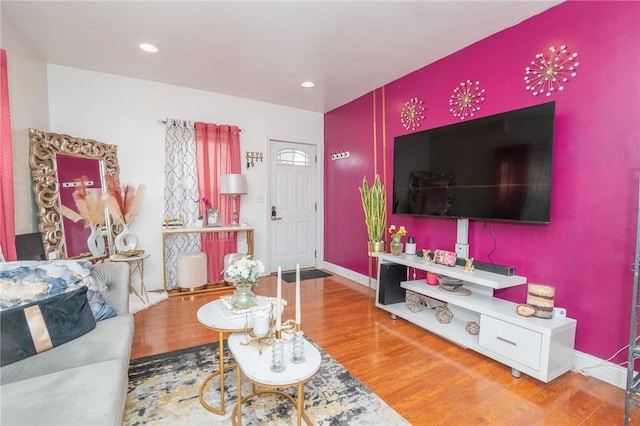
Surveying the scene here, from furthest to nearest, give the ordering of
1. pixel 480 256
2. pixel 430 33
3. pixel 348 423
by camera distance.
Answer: pixel 480 256 → pixel 430 33 → pixel 348 423

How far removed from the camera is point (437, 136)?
9.62 ft

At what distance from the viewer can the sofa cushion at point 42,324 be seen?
4.66ft

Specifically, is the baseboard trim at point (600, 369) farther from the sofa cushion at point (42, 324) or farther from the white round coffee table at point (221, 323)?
the sofa cushion at point (42, 324)

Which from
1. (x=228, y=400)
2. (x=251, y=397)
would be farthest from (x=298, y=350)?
(x=228, y=400)

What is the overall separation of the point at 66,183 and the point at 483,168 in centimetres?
407

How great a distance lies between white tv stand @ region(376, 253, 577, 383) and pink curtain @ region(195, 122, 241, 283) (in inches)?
102

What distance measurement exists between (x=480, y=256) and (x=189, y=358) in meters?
2.70

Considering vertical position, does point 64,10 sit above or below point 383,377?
above

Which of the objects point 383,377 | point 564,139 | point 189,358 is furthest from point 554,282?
point 189,358

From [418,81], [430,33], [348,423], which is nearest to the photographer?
[348,423]

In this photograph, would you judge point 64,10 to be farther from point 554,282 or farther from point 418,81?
point 554,282

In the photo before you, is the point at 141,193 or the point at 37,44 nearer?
the point at 37,44

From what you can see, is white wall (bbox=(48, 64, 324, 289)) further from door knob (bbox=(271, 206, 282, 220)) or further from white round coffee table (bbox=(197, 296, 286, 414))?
white round coffee table (bbox=(197, 296, 286, 414))

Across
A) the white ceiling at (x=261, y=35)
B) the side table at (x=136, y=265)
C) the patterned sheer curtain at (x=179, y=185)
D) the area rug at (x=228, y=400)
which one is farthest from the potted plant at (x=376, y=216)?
the side table at (x=136, y=265)
